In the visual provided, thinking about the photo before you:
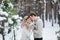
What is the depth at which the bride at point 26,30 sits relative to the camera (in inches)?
179

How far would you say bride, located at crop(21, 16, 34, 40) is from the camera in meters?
4.54

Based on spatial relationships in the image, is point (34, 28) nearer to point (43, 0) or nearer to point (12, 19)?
point (12, 19)

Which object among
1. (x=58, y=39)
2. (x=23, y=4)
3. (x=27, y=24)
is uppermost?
(x=23, y=4)

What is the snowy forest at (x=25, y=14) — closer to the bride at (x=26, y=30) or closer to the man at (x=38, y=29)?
the bride at (x=26, y=30)

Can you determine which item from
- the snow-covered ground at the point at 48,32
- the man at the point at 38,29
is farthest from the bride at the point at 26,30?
the snow-covered ground at the point at 48,32

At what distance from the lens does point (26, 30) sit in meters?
4.64

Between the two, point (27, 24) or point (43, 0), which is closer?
point (27, 24)

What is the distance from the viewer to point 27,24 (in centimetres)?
480

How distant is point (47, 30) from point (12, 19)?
741mm

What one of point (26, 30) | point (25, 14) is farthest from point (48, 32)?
point (26, 30)

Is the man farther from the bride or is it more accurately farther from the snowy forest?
the snowy forest

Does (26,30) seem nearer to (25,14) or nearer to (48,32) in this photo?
(25,14)

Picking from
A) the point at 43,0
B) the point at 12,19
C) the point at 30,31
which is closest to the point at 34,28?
the point at 30,31

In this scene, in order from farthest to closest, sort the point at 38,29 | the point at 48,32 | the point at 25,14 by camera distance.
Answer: the point at 48,32 → the point at 25,14 → the point at 38,29
